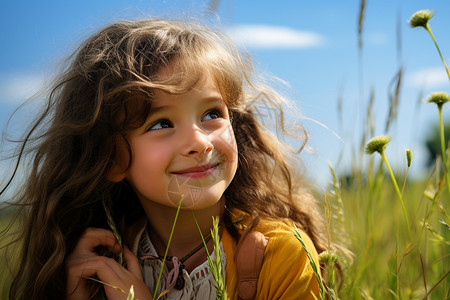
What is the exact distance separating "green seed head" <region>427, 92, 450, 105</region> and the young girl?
24.7 inches

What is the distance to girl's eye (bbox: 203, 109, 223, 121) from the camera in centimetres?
161

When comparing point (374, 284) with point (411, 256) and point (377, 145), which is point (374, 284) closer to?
point (411, 256)

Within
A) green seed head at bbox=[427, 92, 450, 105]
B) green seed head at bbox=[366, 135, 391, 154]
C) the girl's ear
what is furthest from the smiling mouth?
green seed head at bbox=[427, 92, 450, 105]

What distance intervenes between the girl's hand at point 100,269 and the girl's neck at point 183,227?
0.50 feet

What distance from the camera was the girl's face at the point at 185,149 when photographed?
1.50 meters

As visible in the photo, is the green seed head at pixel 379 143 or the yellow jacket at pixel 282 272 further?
the yellow jacket at pixel 282 272

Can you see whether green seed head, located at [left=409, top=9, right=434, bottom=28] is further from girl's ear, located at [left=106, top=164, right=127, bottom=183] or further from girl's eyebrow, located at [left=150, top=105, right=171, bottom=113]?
girl's ear, located at [left=106, top=164, right=127, bottom=183]

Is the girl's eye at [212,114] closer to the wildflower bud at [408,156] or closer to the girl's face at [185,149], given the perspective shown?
the girl's face at [185,149]

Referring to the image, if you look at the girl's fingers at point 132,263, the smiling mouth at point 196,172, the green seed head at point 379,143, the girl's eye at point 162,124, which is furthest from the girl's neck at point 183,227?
the green seed head at point 379,143

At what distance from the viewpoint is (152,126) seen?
1.56m

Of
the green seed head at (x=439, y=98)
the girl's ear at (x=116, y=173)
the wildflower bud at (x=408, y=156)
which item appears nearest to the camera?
the wildflower bud at (x=408, y=156)

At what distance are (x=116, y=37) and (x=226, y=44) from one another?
0.44 m

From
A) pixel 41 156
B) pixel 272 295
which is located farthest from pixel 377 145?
pixel 41 156

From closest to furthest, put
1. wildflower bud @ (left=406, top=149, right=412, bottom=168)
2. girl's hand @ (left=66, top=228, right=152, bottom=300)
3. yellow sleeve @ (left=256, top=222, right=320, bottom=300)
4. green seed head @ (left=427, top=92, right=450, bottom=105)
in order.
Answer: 1. wildflower bud @ (left=406, top=149, right=412, bottom=168)
2. green seed head @ (left=427, top=92, right=450, bottom=105)
3. yellow sleeve @ (left=256, top=222, right=320, bottom=300)
4. girl's hand @ (left=66, top=228, right=152, bottom=300)
